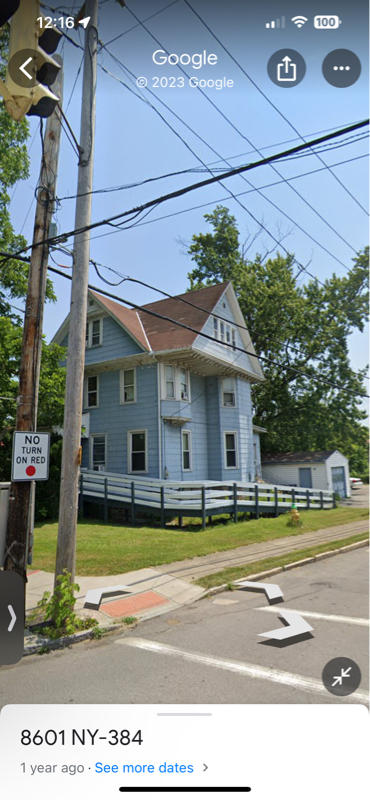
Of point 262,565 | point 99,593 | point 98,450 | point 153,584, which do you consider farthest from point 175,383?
point 99,593

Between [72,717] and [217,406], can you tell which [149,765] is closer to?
[72,717]

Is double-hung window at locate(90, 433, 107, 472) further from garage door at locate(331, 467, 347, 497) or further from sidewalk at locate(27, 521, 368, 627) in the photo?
garage door at locate(331, 467, 347, 497)

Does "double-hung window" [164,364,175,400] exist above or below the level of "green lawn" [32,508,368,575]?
above

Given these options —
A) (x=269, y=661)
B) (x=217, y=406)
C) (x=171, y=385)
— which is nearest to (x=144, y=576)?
(x=269, y=661)

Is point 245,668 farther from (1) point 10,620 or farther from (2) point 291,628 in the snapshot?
(1) point 10,620

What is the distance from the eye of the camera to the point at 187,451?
17938mm

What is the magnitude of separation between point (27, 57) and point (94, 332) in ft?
52.4

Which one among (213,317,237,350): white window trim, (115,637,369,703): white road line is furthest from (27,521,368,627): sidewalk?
(213,317,237,350): white window trim

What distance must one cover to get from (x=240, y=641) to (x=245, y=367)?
53.4 ft

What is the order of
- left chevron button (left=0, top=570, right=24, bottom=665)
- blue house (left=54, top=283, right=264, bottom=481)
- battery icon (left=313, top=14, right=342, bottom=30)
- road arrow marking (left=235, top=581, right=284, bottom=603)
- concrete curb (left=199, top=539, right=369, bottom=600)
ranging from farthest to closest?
blue house (left=54, top=283, right=264, bottom=481) < concrete curb (left=199, top=539, right=369, bottom=600) < road arrow marking (left=235, top=581, right=284, bottom=603) < battery icon (left=313, top=14, right=342, bottom=30) < left chevron button (left=0, top=570, right=24, bottom=665)

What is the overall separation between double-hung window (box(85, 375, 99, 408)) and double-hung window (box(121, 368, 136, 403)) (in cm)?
151

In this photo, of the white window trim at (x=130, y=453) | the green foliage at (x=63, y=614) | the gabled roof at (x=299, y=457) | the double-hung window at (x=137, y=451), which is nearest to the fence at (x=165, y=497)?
the white window trim at (x=130, y=453)

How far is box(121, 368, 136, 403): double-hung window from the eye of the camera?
17609 mm

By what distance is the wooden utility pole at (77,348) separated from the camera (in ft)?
18.6
